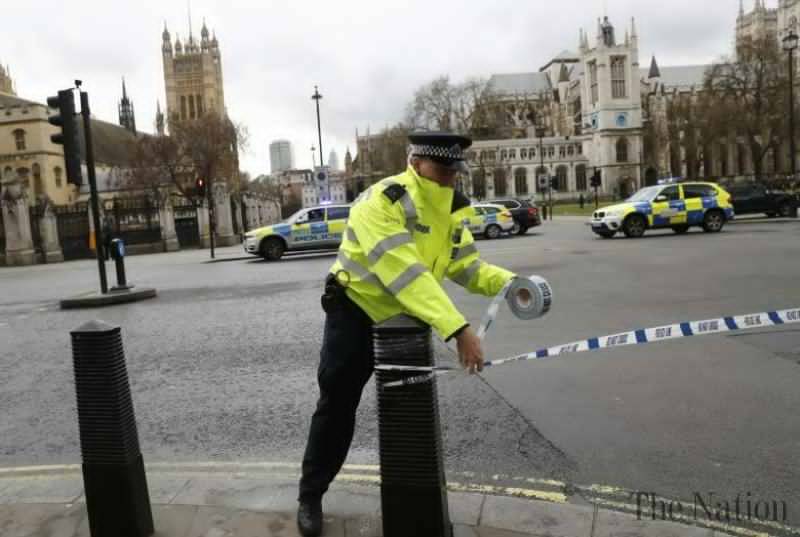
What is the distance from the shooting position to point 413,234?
2.77 m

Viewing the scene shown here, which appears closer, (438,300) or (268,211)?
(438,300)

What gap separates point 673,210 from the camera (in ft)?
71.3

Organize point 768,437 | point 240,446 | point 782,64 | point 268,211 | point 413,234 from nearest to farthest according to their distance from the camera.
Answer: point 413,234 → point 768,437 → point 240,446 → point 782,64 → point 268,211

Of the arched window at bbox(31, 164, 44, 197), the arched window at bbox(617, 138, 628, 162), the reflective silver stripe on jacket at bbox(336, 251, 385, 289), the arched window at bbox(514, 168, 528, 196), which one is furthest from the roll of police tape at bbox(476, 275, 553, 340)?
the arched window at bbox(514, 168, 528, 196)

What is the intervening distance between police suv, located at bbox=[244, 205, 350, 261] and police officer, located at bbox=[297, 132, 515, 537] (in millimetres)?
19973

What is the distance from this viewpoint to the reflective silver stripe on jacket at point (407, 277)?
2.56 metres

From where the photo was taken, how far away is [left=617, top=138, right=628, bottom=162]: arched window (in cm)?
9931

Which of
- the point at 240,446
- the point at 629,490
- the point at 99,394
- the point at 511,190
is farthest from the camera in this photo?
the point at 511,190

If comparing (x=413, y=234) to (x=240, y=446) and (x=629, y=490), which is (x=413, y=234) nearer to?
(x=629, y=490)

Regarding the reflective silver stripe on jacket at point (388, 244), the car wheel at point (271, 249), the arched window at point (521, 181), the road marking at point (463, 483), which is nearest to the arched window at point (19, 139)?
the car wheel at point (271, 249)

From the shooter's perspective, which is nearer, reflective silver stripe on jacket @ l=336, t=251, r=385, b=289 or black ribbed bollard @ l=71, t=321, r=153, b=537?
reflective silver stripe on jacket @ l=336, t=251, r=385, b=289

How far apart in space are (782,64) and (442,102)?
41.0m

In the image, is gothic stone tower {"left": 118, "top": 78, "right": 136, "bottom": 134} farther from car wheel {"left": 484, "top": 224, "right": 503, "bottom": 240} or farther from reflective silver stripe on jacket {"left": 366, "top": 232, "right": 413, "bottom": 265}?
reflective silver stripe on jacket {"left": 366, "top": 232, "right": 413, "bottom": 265}

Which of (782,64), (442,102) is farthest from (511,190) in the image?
(782,64)
